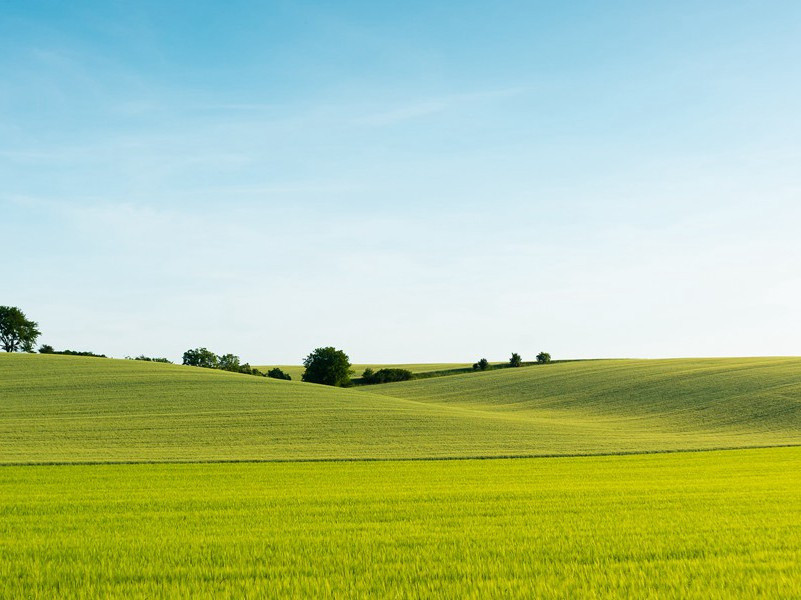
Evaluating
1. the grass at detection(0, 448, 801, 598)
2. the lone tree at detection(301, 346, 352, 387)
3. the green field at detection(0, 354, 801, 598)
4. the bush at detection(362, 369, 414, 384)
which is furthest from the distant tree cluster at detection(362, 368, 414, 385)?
the grass at detection(0, 448, 801, 598)

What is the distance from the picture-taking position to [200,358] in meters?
101

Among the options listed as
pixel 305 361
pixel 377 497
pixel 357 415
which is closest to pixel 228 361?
pixel 305 361

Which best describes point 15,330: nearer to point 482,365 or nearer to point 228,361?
point 228,361

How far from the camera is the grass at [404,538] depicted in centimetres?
700

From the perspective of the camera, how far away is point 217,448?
30859mm

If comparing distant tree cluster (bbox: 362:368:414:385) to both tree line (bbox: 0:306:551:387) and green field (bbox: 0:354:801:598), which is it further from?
green field (bbox: 0:354:801:598)

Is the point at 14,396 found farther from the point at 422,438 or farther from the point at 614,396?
the point at 614,396

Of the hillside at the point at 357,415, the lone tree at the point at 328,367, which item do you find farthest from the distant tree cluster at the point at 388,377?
the hillside at the point at 357,415

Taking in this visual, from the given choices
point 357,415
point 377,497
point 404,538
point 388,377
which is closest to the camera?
point 404,538

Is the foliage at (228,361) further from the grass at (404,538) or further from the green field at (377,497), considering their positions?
the grass at (404,538)

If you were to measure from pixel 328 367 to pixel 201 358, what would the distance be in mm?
29709

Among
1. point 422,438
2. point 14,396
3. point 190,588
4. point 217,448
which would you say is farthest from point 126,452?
point 190,588

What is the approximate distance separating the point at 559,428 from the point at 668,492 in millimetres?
23616

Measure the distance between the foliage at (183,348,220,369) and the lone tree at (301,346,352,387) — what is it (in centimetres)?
2607
